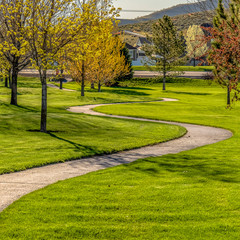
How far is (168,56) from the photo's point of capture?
226 feet

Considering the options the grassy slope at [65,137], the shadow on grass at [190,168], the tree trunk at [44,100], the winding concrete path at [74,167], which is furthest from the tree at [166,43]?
the shadow on grass at [190,168]

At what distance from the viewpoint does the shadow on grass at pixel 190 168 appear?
429 inches

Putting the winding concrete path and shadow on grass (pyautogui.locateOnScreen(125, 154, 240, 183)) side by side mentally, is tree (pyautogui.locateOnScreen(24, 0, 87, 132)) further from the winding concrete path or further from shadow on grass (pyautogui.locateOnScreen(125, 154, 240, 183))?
shadow on grass (pyautogui.locateOnScreen(125, 154, 240, 183))

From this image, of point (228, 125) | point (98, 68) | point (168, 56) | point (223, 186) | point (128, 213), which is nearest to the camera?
point (128, 213)

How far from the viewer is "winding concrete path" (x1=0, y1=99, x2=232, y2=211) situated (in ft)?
32.4

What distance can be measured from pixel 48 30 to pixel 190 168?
907 centimetres

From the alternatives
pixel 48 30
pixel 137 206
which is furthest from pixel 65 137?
pixel 137 206

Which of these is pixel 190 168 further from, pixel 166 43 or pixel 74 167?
pixel 166 43

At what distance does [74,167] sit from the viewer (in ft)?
41.9

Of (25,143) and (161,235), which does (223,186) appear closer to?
(161,235)

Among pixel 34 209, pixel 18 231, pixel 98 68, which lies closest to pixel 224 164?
pixel 34 209

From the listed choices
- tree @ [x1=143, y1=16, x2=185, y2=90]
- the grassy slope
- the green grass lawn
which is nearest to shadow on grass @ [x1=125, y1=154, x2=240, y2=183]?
the green grass lawn

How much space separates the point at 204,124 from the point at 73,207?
1851 centimetres

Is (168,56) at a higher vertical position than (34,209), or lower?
higher
